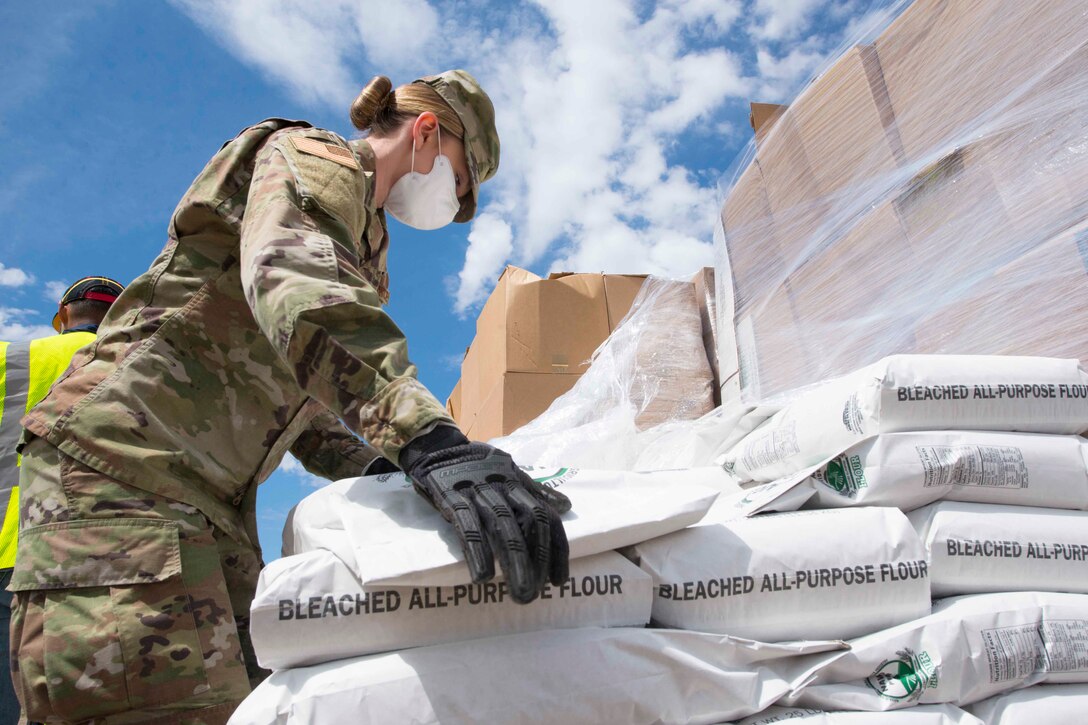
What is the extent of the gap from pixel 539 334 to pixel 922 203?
136 centimetres

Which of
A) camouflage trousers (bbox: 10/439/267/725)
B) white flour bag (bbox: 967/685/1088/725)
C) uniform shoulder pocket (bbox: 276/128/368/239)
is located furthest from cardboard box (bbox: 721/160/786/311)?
camouflage trousers (bbox: 10/439/267/725)

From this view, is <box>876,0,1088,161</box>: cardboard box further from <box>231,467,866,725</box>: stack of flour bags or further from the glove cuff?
the glove cuff

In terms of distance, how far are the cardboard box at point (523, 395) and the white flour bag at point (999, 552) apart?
1572mm

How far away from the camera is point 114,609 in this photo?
2.62ft

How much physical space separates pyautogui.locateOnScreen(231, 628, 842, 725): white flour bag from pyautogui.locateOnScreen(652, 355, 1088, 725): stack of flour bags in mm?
66

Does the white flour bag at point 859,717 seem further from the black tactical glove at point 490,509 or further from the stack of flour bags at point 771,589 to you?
the black tactical glove at point 490,509

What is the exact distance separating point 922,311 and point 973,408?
14.6 inches

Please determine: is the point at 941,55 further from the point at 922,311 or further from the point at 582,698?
the point at 582,698

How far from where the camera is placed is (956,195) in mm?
1403

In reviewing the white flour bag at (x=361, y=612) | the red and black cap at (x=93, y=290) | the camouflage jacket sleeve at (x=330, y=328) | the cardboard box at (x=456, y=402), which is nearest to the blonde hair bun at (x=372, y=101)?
the camouflage jacket sleeve at (x=330, y=328)

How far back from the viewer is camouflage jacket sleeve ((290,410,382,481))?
1255 mm

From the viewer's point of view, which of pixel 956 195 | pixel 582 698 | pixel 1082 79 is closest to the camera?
pixel 582 698

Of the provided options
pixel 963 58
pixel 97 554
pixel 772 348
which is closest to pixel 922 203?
pixel 963 58

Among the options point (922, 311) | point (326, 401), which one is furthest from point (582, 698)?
point (922, 311)
